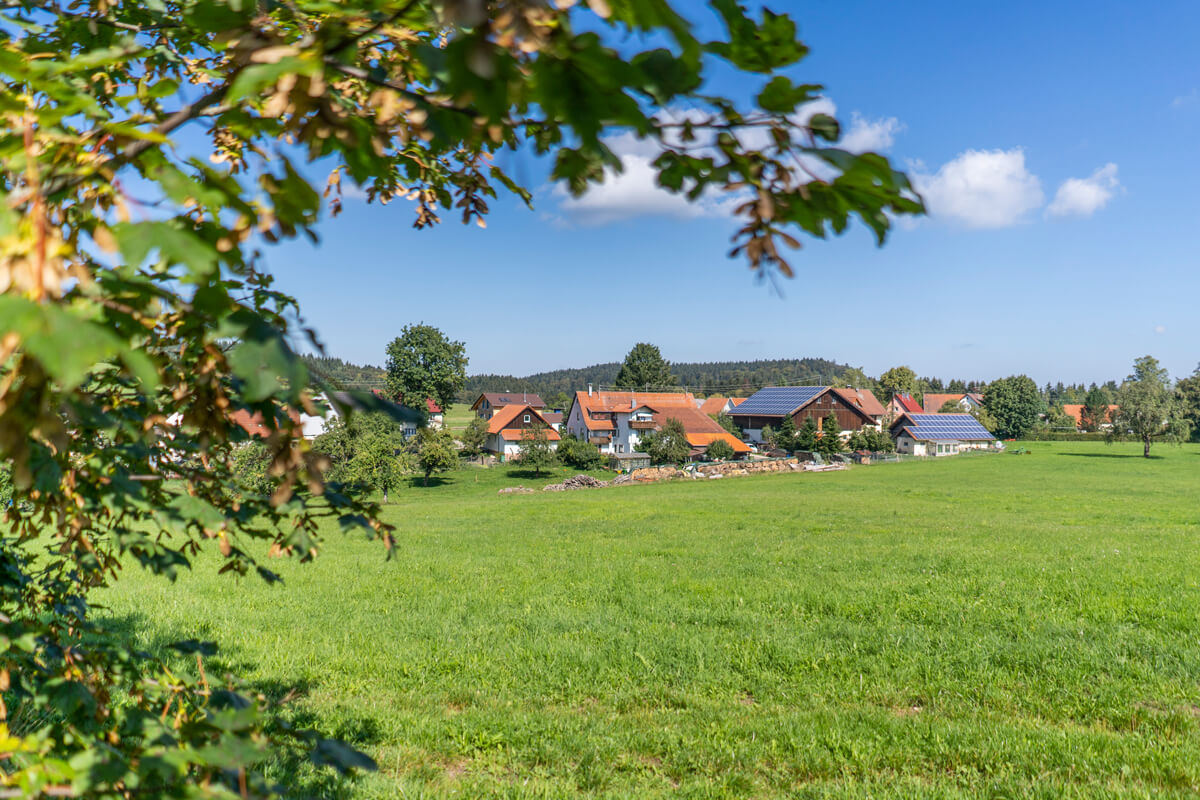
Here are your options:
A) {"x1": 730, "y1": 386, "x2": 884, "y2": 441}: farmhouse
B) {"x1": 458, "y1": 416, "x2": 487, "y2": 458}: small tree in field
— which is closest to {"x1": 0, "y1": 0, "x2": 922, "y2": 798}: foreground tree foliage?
{"x1": 458, "y1": 416, "x2": 487, "y2": 458}: small tree in field

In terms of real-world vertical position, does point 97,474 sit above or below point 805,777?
above

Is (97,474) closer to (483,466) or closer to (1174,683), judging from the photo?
(1174,683)

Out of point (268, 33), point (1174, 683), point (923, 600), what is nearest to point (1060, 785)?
point (1174, 683)

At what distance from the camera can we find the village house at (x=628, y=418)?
2549 inches

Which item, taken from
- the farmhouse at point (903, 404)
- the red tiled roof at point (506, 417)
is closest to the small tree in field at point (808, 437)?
the red tiled roof at point (506, 417)

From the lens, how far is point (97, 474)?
1791 mm

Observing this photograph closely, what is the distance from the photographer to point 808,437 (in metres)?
59.2

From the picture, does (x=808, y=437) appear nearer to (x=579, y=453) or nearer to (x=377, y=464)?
(x=579, y=453)

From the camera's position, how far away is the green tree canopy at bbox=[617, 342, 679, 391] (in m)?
105

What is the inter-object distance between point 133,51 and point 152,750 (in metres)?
1.54

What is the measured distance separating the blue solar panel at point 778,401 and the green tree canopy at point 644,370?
96.2 ft

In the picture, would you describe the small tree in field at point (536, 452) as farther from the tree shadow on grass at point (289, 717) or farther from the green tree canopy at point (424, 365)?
the tree shadow on grass at point (289, 717)

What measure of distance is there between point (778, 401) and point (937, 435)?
16186 millimetres

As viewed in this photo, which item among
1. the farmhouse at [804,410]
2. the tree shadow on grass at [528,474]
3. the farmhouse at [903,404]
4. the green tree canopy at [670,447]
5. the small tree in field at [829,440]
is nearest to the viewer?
the tree shadow on grass at [528,474]
